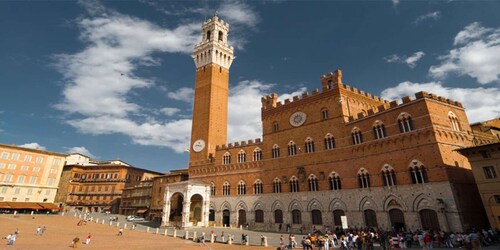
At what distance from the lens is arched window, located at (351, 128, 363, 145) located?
30.9 meters

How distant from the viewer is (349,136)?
31828mm

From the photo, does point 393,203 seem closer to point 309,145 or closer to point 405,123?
point 405,123

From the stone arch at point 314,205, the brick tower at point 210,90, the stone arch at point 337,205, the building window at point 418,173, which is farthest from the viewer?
the brick tower at point 210,90

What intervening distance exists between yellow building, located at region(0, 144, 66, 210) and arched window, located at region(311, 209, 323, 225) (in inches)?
1937

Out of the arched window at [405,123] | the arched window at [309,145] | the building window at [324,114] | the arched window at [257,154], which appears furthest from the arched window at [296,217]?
the arched window at [405,123]

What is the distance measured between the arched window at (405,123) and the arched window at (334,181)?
8716 mm

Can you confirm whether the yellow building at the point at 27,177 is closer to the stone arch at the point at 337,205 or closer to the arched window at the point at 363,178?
the stone arch at the point at 337,205

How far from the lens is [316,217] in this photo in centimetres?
3303

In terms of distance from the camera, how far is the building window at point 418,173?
2503cm

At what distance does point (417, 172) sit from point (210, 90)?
3539 cm

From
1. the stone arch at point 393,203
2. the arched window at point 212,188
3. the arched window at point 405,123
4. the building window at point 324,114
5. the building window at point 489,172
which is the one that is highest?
the building window at point 324,114

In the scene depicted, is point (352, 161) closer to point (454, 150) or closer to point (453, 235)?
point (454, 150)

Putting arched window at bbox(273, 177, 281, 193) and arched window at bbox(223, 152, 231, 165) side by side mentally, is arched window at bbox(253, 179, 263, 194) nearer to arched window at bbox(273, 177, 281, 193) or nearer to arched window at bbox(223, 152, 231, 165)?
arched window at bbox(273, 177, 281, 193)

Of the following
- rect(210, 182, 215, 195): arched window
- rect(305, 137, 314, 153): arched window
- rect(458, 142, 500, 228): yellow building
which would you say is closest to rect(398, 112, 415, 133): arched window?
rect(458, 142, 500, 228): yellow building
